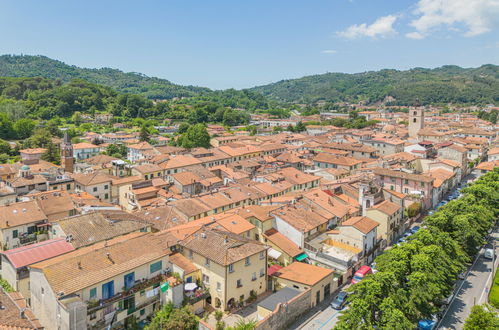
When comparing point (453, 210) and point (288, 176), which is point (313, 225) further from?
point (288, 176)

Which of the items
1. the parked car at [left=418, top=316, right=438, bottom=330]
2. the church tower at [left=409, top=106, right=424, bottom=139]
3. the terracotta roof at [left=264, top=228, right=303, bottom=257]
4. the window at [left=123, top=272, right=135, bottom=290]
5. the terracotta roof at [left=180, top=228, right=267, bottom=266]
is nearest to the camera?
the window at [left=123, top=272, right=135, bottom=290]

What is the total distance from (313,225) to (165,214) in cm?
1447

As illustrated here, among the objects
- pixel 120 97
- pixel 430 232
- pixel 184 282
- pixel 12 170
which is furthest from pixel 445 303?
pixel 120 97

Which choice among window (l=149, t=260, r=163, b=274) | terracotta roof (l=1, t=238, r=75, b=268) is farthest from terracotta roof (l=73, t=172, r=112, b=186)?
window (l=149, t=260, r=163, b=274)

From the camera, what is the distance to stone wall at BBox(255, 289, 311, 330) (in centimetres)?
2236

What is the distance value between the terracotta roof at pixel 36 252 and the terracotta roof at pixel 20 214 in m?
7.11

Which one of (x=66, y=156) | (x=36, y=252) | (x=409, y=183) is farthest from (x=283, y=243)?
(x=66, y=156)

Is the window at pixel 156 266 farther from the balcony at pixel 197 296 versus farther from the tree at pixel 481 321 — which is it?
the tree at pixel 481 321

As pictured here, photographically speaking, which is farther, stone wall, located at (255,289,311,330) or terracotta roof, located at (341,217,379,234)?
terracotta roof, located at (341,217,379,234)

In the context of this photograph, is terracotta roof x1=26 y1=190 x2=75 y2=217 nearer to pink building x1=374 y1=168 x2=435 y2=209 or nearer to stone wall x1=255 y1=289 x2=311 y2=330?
stone wall x1=255 y1=289 x2=311 y2=330

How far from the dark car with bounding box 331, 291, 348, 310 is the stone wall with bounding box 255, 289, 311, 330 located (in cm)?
218

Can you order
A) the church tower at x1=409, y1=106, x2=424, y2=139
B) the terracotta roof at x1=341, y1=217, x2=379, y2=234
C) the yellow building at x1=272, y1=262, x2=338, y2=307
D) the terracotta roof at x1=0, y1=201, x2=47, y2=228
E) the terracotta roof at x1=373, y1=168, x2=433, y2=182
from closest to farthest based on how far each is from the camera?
the yellow building at x1=272, y1=262, x2=338, y2=307 < the terracotta roof at x1=0, y1=201, x2=47, y2=228 < the terracotta roof at x1=341, y1=217, x2=379, y2=234 < the terracotta roof at x1=373, y1=168, x2=433, y2=182 < the church tower at x1=409, y1=106, x2=424, y2=139

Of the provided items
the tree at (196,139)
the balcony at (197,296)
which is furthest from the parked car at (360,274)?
the tree at (196,139)

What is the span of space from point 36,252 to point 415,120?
307 ft
